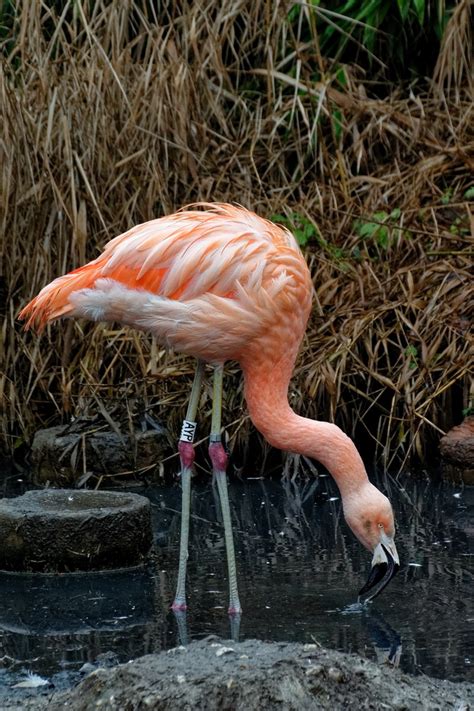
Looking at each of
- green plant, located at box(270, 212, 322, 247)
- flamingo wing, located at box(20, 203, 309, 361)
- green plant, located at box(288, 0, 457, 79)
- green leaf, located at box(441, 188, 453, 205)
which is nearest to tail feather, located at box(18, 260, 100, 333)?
flamingo wing, located at box(20, 203, 309, 361)

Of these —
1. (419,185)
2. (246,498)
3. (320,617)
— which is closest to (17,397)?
(246,498)

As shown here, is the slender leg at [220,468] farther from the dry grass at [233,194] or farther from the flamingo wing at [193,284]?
the dry grass at [233,194]

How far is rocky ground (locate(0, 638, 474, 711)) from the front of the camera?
3.11 metres

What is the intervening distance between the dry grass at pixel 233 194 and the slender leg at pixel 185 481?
5.89ft

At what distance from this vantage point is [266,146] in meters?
8.23

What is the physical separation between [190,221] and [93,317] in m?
0.58

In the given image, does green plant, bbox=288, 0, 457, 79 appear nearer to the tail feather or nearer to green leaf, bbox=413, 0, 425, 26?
green leaf, bbox=413, 0, 425, 26

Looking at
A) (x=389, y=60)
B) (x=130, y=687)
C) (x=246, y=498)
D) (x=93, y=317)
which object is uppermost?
(x=389, y=60)

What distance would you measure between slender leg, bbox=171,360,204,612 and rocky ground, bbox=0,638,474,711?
1351 mm

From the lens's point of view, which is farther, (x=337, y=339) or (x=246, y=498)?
(x=337, y=339)

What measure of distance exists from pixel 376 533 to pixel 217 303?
1130mm

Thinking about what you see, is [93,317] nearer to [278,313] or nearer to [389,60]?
[278,313]

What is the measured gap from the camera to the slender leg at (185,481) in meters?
4.75

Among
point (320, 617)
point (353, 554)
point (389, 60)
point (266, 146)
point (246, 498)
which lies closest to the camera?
point (320, 617)
